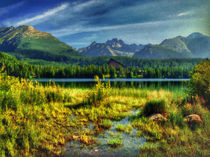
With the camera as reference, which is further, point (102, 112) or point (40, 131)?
point (102, 112)

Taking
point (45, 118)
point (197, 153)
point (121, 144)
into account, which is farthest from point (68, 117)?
point (197, 153)

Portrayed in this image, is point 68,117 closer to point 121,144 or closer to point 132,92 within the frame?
point 121,144

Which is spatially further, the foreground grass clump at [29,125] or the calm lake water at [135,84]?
the calm lake water at [135,84]

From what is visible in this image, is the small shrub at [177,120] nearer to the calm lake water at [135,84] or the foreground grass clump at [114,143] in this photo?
the foreground grass clump at [114,143]

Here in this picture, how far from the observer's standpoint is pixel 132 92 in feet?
71.6

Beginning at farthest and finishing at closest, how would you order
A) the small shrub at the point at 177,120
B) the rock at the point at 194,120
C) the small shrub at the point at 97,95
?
the small shrub at the point at 97,95
the rock at the point at 194,120
the small shrub at the point at 177,120

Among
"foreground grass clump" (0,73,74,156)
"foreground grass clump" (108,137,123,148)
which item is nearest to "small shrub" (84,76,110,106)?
"foreground grass clump" (0,73,74,156)

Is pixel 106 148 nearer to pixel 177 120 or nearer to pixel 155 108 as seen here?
pixel 177 120

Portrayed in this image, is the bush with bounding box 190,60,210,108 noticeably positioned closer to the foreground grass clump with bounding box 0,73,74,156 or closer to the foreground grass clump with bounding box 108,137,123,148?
the foreground grass clump with bounding box 108,137,123,148

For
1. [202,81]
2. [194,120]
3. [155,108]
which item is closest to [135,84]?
[202,81]

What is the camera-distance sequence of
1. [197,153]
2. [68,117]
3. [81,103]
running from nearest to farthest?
1. [197,153]
2. [68,117]
3. [81,103]

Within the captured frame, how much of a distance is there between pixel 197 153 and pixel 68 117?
6.82 m

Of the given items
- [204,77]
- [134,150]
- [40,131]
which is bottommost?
[134,150]

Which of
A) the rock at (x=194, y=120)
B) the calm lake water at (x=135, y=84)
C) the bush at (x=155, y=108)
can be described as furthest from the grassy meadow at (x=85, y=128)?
the calm lake water at (x=135, y=84)
